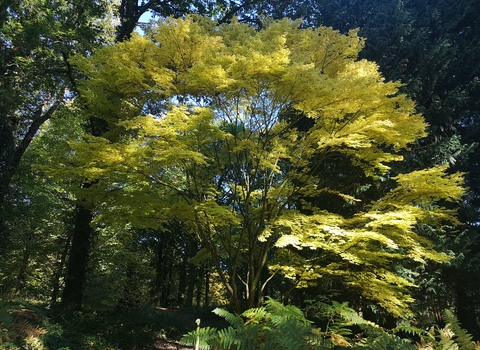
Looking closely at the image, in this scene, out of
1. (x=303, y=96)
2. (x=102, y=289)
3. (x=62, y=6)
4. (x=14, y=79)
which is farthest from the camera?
(x=102, y=289)

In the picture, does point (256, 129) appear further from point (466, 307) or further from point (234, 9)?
point (466, 307)

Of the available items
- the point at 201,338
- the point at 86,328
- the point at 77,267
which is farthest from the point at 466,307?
the point at 77,267

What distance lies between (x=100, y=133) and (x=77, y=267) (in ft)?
11.0

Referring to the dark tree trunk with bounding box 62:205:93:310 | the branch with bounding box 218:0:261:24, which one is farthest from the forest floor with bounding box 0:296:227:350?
the branch with bounding box 218:0:261:24

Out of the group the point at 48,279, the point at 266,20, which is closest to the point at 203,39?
the point at 266,20

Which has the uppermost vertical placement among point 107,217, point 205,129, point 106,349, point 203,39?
point 203,39

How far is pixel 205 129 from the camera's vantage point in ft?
14.7

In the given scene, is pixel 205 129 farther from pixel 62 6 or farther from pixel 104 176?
pixel 62 6

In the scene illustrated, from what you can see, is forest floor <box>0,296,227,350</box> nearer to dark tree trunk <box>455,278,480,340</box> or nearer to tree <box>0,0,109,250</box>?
tree <box>0,0,109,250</box>

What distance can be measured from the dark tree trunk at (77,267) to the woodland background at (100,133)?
25 millimetres

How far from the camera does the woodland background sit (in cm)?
704

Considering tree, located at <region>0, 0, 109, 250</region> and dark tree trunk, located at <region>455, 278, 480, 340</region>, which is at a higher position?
tree, located at <region>0, 0, 109, 250</region>

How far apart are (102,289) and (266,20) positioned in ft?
29.8

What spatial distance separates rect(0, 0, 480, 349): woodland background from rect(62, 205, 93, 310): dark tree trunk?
25 mm
